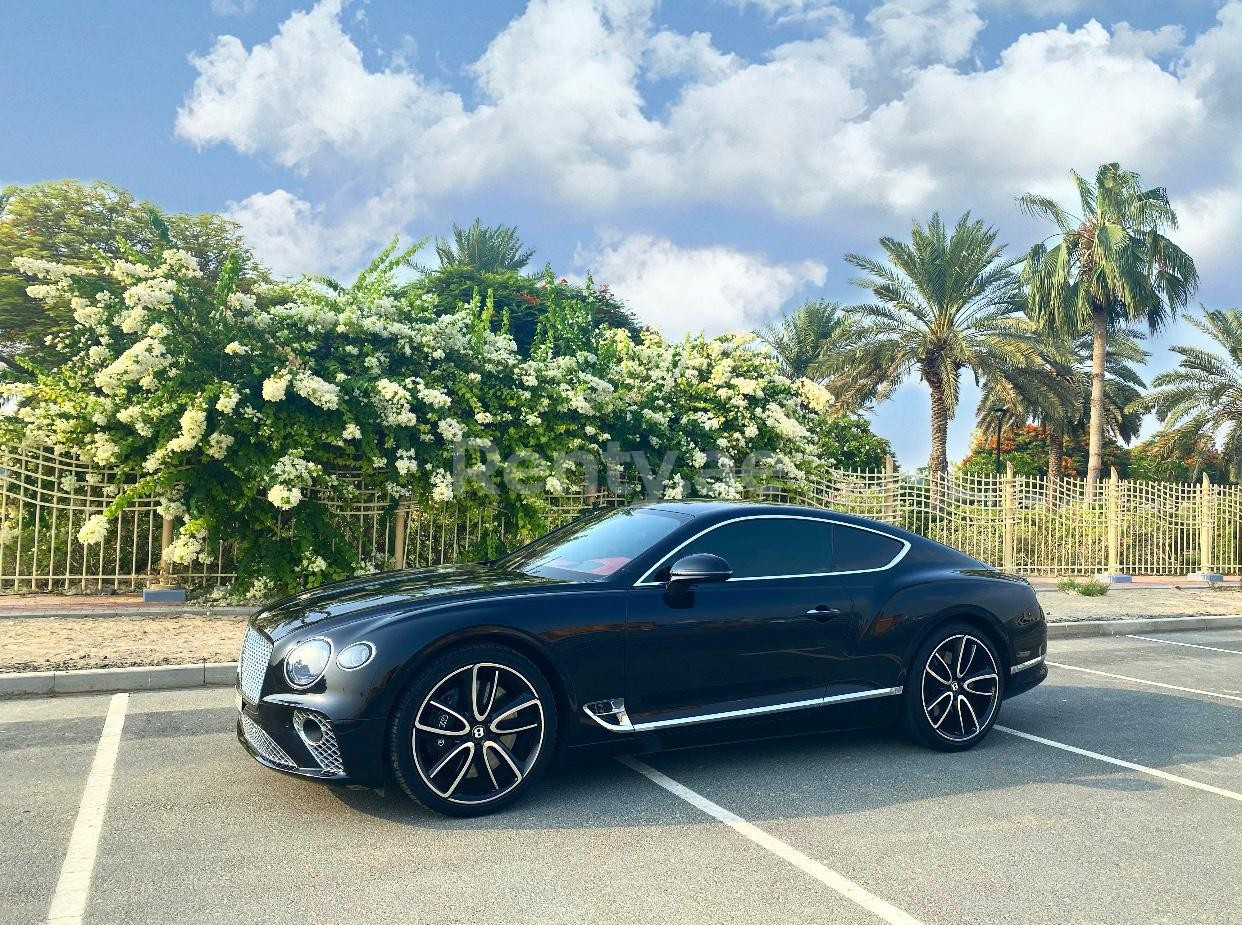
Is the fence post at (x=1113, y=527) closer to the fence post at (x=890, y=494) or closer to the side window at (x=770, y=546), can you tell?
the fence post at (x=890, y=494)

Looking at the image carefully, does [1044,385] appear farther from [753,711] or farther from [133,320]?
[753,711]

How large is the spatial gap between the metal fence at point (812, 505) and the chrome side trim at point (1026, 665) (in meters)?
7.67

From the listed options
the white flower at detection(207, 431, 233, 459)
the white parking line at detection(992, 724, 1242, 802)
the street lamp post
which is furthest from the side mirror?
the street lamp post

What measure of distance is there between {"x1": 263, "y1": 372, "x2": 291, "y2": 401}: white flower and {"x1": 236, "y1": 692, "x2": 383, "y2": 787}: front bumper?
7.08 m

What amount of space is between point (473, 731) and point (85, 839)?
Answer: 161cm

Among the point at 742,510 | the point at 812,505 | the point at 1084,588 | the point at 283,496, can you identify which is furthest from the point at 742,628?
the point at 1084,588

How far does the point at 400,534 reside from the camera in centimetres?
1317

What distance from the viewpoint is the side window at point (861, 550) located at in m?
5.86

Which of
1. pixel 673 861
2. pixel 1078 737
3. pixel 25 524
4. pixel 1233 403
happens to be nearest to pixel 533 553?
pixel 673 861

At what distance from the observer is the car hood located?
475cm

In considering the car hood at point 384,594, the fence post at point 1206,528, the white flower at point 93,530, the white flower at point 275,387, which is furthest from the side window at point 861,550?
the fence post at point 1206,528

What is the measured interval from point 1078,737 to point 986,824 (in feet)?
7.28

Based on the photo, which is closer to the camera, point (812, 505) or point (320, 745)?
point (320, 745)

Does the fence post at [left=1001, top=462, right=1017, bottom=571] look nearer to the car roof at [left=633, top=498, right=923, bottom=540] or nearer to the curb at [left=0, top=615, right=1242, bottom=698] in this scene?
the car roof at [left=633, top=498, right=923, bottom=540]
